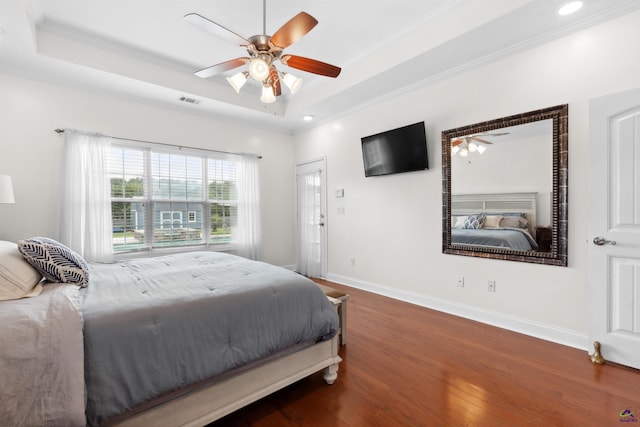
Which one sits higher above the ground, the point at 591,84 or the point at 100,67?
the point at 100,67

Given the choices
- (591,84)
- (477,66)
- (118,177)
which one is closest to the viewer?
(591,84)

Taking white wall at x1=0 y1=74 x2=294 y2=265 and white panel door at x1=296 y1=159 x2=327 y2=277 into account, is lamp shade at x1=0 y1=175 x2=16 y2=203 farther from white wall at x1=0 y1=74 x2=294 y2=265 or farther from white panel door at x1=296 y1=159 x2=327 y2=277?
white panel door at x1=296 y1=159 x2=327 y2=277

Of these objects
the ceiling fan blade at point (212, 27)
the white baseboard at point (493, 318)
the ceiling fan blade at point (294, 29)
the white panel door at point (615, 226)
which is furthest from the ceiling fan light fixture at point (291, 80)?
the white baseboard at point (493, 318)

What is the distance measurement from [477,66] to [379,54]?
1043 millimetres

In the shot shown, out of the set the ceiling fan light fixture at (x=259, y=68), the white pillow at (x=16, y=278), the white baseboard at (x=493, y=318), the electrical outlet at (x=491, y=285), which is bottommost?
the white baseboard at (x=493, y=318)

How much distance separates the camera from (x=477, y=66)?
3.03m

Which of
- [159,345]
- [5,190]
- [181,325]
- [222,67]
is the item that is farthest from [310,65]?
[5,190]

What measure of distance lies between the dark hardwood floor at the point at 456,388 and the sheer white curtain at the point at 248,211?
2.60 metres

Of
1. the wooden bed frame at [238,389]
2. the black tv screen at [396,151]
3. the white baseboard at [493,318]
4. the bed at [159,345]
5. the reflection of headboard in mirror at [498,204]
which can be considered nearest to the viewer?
the bed at [159,345]

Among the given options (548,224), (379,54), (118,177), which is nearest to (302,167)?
(379,54)

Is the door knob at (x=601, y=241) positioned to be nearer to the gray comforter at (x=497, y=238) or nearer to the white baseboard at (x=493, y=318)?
the gray comforter at (x=497, y=238)

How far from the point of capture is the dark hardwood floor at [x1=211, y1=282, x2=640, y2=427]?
1635mm

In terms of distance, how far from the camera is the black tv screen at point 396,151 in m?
3.48

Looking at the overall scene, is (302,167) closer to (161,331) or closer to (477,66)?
(477,66)
